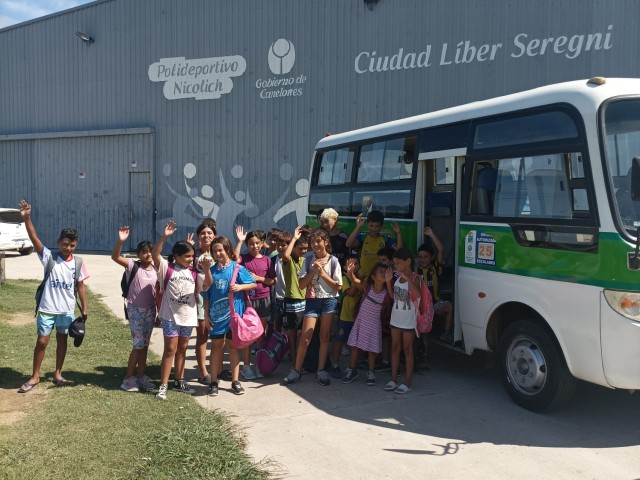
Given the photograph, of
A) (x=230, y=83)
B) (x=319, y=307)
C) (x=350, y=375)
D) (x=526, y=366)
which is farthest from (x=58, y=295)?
(x=230, y=83)

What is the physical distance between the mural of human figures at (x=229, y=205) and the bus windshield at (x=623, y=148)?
1325 centimetres

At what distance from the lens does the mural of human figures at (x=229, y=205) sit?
1861 cm

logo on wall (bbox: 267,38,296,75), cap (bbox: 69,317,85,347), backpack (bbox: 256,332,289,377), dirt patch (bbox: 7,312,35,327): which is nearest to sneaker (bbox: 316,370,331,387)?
backpack (bbox: 256,332,289,377)

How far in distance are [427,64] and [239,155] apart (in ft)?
20.9

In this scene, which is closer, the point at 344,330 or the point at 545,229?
the point at 545,229

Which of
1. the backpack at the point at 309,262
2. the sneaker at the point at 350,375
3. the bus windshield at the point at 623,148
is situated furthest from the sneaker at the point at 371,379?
the bus windshield at the point at 623,148

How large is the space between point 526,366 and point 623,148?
7.03 feet

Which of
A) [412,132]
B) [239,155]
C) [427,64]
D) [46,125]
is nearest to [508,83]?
[427,64]

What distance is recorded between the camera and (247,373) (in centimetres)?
696

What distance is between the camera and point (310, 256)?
6668 millimetres

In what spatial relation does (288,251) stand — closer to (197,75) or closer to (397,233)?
(397,233)

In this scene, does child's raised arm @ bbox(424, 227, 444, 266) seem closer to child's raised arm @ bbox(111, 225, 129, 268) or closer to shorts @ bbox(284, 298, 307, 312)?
shorts @ bbox(284, 298, 307, 312)

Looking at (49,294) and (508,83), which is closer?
(49,294)

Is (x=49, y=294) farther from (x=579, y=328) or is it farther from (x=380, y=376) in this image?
(x=579, y=328)
